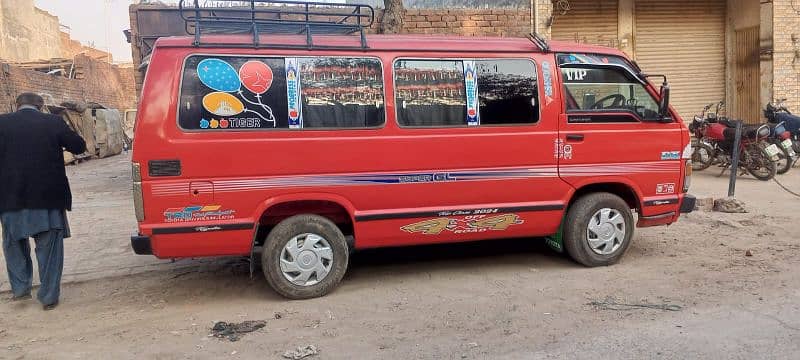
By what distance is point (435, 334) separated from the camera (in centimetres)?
392

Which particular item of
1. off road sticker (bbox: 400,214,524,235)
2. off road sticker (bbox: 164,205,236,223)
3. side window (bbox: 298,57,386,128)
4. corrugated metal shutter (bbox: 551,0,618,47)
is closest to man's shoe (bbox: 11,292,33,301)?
off road sticker (bbox: 164,205,236,223)

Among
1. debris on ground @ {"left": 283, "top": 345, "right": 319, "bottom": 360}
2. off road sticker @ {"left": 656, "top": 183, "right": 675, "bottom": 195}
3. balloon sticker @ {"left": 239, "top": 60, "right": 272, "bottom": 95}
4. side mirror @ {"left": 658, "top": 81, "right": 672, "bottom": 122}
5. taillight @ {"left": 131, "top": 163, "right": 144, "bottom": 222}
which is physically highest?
balloon sticker @ {"left": 239, "top": 60, "right": 272, "bottom": 95}

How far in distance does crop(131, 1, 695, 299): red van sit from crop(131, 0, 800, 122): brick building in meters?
6.27

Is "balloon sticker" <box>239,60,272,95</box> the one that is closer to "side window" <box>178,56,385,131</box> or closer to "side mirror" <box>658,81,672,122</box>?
"side window" <box>178,56,385,131</box>

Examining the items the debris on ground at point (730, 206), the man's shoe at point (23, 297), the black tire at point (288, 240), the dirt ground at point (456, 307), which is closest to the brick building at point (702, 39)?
the debris on ground at point (730, 206)

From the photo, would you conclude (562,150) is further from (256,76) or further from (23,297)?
(23,297)

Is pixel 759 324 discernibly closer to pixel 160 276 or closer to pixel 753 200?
pixel 160 276

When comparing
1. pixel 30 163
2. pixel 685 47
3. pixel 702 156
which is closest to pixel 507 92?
pixel 30 163

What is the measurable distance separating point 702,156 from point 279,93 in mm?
9961

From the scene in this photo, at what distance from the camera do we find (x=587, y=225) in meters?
5.27

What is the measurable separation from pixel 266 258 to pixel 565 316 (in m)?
2.28

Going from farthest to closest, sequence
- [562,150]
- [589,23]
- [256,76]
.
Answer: [589,23], [562,150], [256,76]

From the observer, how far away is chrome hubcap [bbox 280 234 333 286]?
15.0ft

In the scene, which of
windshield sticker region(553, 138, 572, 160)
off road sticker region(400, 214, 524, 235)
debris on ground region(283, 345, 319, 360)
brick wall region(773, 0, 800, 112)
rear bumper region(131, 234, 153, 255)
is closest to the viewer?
debris on ground region(283, 345, 319, 360)
